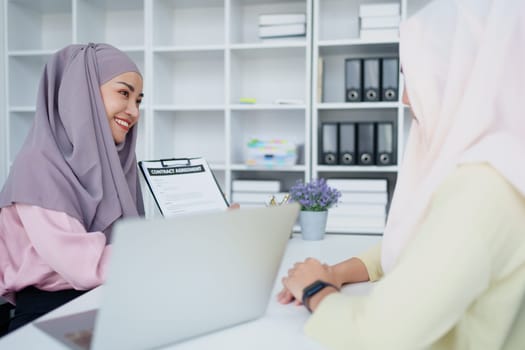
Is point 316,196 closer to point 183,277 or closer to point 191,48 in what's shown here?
point 183,277

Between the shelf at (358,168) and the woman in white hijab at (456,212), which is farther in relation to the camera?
the shelf at (358,168)

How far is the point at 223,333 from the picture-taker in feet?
2.64

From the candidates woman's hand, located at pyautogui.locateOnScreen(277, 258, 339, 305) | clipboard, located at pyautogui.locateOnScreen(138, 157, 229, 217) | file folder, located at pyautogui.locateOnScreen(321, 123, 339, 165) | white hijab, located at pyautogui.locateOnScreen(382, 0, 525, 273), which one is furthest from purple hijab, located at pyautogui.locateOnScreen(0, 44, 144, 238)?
file folder, located at pyautogui.locateOnScreen(321, 123, 339, 165)

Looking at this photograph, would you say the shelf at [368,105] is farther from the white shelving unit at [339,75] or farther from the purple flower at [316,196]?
the purple flower at [316,196]

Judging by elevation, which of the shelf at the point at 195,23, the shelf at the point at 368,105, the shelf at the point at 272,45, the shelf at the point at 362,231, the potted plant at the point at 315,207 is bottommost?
the shelf at the point at 362,231

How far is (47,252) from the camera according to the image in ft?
4.25

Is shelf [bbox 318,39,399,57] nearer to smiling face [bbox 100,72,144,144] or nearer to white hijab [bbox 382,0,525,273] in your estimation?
smiling face [bbox 100,72,144,144]

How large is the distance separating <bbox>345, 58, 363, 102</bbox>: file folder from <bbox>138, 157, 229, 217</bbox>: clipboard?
1318 mm

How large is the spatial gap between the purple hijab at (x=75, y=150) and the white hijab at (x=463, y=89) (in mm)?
959

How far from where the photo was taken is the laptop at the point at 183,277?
60cm

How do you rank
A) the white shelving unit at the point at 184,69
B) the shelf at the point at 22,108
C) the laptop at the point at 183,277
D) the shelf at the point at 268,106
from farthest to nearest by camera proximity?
the shelf at the point at 22,108 → the white shelving unit at the point at 184,69 → the shelf at the point at 268,106 → the laptop at the point at 183,277

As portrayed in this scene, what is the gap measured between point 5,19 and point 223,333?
2.97 meters

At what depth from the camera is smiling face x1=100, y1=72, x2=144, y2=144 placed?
165cm

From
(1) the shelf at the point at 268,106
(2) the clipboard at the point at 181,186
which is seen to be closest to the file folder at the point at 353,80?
(1) the shelf at the point at 268,106
